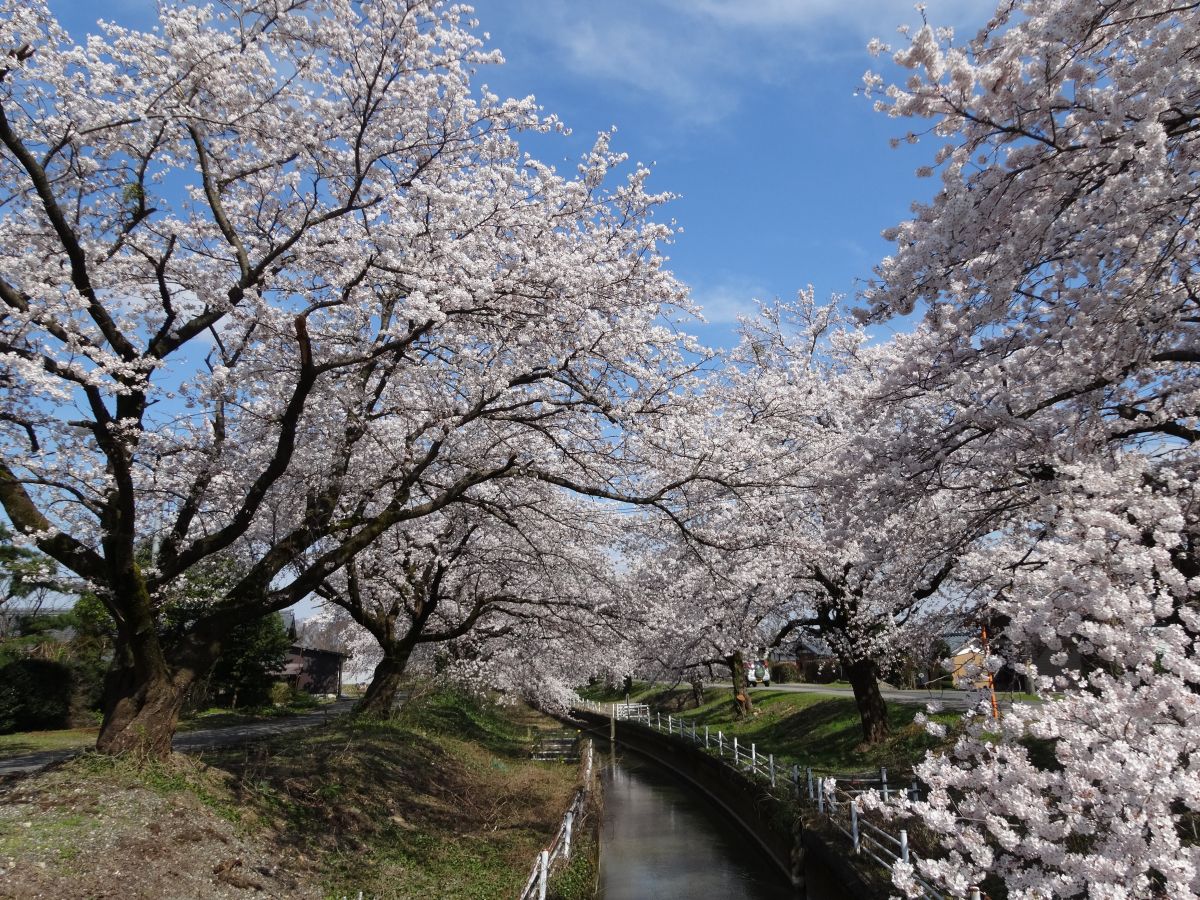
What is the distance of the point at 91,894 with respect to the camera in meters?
5.96

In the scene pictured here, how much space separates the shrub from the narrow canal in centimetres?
1687

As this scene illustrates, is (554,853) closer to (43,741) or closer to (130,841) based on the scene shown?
(130,841)

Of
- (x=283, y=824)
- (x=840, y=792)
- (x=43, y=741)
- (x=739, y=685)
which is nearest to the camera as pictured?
(x=283, y=824)

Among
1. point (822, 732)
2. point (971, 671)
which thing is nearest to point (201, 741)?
point (822, 732)

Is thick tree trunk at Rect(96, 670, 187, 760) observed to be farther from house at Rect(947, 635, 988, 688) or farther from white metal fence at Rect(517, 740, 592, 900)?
house at Rect(947, 635, 988, 688)

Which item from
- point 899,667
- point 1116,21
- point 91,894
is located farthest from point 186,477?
point 899,667

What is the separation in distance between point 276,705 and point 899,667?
26277 mm

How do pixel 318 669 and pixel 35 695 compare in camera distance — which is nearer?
pixel 35 695

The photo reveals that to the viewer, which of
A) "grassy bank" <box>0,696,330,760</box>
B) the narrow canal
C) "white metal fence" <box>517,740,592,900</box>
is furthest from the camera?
"grassy bank" <box>0,696,330,760</box>

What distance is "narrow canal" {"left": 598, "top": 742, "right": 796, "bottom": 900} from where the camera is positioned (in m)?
13.8

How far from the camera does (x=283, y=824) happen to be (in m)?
9.20

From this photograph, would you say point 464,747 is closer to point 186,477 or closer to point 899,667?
point 186,477

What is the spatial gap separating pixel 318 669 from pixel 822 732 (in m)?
42.3

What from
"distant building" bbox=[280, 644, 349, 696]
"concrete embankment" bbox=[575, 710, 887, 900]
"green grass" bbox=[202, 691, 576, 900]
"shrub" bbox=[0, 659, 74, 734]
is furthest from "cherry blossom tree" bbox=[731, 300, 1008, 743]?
"distant building" bbox=[280, 644, 349, 696]
